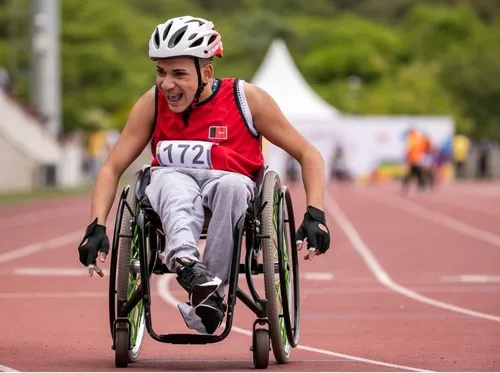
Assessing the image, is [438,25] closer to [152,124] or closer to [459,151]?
[459,151]

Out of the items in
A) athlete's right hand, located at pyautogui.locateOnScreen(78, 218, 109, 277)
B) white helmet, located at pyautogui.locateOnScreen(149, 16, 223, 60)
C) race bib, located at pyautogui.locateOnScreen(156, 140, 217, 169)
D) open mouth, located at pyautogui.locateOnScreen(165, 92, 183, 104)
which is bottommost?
athlete's right hand, located at pyautogui.locateOnScreen(78, 218, 109, 277)

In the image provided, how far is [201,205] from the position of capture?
8.38m

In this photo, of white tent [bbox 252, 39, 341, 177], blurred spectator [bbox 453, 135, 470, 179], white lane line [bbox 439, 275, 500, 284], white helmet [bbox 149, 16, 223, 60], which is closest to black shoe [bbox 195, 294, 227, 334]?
white helmet [bbox 149, 16, 223, 60]

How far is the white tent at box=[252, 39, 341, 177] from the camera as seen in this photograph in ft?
218

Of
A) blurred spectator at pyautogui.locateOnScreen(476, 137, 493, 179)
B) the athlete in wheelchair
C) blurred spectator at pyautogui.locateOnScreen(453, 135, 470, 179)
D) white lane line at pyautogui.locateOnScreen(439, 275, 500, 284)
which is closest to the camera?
the athlete in wheelchair

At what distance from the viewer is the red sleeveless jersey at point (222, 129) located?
8656 millimetres

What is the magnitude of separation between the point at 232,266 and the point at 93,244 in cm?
68

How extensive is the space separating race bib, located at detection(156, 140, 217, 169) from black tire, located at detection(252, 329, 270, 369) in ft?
2.83

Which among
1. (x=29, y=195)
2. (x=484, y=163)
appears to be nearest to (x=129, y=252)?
(x=29, y=195)

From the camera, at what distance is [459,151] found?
81.6m

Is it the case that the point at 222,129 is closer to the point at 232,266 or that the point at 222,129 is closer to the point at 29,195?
the point at 232,266

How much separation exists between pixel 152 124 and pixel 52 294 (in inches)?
230

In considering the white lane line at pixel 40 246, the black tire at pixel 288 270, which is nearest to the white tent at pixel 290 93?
the white lane line at pixel 40 246

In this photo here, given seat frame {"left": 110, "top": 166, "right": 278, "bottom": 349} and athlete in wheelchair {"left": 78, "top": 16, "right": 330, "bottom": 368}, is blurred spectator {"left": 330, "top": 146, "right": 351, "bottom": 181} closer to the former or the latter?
athlete in wheelchair {"left": 78, "top": 16, "right": 330, "bottom": 368}
